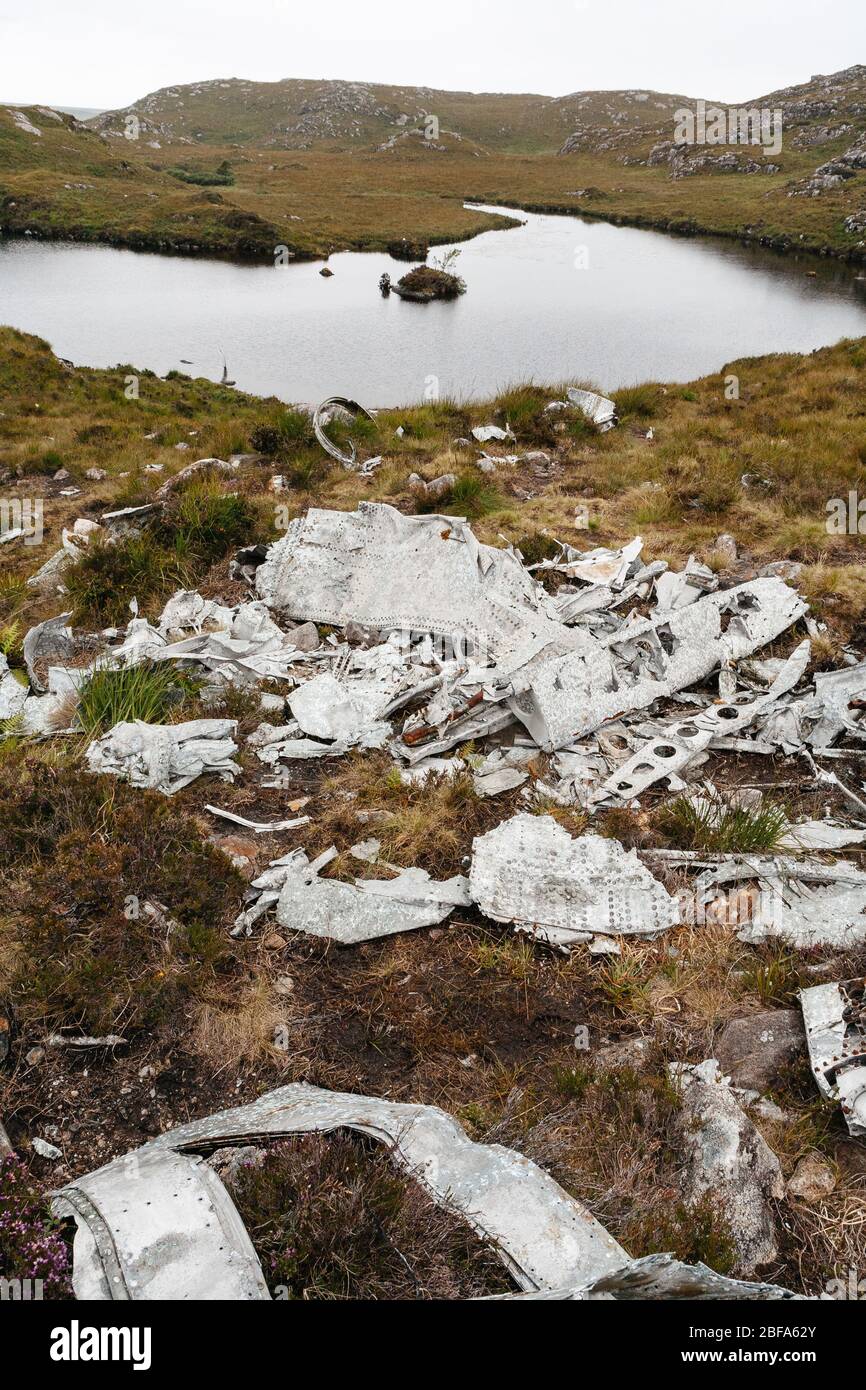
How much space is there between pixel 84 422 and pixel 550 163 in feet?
331

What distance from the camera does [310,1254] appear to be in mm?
2203

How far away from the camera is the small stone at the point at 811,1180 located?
274 centimetres

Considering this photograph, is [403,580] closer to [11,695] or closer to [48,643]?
[48,643]

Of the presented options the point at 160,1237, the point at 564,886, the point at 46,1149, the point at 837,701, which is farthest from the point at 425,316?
the point at 160,1237

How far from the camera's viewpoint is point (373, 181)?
222ft

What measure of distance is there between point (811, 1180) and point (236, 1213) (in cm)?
213

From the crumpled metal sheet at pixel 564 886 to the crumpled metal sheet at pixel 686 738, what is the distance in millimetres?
692

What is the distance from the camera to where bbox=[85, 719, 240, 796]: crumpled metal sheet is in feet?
15.8

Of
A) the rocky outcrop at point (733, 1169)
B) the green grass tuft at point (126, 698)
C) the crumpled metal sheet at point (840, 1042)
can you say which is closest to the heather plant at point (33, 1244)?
the rocky outcrop at point (733, 1169)

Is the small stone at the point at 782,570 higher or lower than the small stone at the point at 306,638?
higher

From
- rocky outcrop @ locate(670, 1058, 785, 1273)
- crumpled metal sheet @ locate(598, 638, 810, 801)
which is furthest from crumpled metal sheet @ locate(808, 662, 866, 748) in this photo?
rocky outcrop @ locate(670, 1058, 785, 1273)

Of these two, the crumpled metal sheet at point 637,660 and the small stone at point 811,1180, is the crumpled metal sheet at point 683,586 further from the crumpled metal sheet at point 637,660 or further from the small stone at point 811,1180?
the small stone at point 811,1180

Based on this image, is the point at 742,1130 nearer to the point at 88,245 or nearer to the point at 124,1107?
the point at 124,1107
